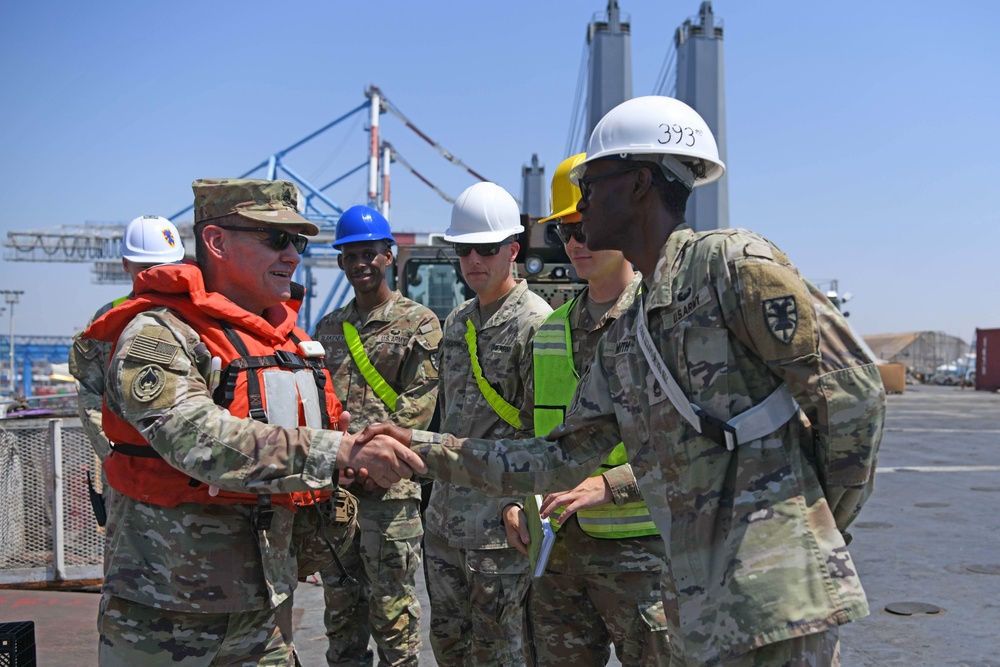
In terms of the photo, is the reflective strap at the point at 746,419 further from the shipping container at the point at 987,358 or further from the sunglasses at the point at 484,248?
the shipping container at the point at 987,358

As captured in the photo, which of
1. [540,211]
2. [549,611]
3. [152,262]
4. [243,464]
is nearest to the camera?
[243,464]

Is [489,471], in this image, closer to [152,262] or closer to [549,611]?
[549,611]

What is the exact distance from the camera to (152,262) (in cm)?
499

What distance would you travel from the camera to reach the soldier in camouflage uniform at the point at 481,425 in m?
3.54

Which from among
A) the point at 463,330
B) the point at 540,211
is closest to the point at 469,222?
the point at 463,330

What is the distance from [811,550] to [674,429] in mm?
407

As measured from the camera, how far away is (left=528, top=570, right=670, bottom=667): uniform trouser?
2.90 meters

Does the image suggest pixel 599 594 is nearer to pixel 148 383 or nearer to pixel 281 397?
pixel 281 397

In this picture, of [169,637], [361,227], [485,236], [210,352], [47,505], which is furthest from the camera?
[47,505]

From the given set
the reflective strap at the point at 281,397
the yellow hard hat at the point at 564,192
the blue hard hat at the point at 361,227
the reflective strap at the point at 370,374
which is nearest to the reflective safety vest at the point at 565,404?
the yellow hard hat at the point at 564,192

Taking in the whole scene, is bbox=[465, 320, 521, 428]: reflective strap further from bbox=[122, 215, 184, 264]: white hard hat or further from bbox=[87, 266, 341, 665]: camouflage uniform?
bbox=[122, 215, 184, 264]: white hard hat

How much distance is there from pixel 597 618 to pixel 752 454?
144 cm

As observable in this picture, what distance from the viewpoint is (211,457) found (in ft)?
7.64

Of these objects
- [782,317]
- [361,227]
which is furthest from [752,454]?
[361,227]
